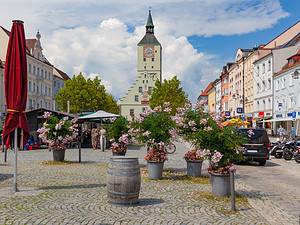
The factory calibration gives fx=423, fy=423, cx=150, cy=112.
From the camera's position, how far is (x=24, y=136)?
10.9 metres

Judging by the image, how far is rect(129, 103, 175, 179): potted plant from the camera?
13156 mm

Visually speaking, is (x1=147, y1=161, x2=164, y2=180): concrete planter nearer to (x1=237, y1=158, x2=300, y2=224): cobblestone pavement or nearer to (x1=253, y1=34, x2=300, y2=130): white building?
(x1=237, y1=158, x2=300, y2=224): cobblestone pavement

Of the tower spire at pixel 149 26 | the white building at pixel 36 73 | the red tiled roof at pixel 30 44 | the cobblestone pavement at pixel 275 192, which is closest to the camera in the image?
the cobblestone pavement at pixel 275 192

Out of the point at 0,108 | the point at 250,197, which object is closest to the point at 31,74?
the point at 0,108

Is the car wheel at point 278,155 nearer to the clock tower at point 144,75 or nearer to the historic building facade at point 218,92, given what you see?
the historic building facade at point 218,92

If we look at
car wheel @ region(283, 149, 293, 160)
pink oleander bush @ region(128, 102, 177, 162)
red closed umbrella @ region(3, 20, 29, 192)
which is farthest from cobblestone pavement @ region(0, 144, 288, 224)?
car wheel @ region(283, 149, 293, 160)

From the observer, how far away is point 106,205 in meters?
8.64

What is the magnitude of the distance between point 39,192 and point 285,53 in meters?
50.1

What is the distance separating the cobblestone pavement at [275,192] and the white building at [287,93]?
98.6 feet

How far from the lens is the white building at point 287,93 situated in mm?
46406

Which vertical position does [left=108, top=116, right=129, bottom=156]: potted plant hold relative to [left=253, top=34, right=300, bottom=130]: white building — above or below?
below

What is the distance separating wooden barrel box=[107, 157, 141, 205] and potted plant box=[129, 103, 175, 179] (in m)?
4.46

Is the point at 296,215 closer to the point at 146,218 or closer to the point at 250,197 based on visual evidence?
the point at 250,197

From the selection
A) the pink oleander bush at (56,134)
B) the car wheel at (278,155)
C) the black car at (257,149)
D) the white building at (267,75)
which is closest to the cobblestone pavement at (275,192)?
the black car at (257,149)
